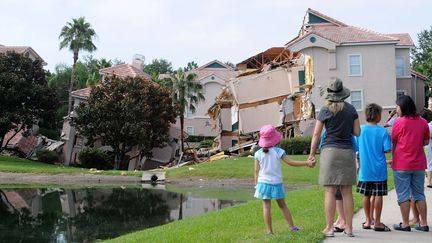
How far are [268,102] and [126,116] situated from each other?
494 inches

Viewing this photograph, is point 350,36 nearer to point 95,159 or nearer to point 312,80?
point 312,80

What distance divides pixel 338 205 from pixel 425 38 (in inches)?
3345

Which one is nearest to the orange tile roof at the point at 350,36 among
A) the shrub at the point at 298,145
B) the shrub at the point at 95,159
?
the shrub at the point at 298,145

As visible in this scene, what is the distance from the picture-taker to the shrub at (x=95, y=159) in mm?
43438

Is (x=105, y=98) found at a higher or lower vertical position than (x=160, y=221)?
higher

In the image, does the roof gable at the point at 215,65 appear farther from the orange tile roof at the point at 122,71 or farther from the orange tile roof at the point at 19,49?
the orange tile roof at the point at 19,49

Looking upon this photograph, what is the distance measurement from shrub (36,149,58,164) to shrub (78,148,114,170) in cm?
363

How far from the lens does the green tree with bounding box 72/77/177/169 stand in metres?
42.0

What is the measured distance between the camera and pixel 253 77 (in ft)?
155

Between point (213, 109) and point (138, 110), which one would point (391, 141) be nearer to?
point (138, 110)

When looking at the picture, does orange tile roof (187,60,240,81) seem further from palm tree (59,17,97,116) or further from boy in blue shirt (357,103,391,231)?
boy in blue shirt (357,103,391,231)

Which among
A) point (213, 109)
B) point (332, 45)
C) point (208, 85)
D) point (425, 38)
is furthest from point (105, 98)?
point (425, 38)

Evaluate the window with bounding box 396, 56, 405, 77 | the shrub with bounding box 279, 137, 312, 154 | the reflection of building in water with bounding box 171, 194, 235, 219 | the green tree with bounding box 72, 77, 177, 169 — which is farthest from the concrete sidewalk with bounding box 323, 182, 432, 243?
the window with bounding box 396, 56, 405, 77

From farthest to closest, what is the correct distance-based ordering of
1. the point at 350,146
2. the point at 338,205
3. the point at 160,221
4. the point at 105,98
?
the point at 105,98
the point at 160,221
the point at 338,205
the point at 350,146
